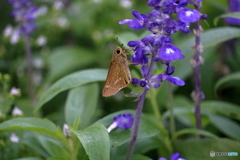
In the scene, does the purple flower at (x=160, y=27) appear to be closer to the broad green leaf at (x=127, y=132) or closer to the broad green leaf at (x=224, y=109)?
the broad green leaf at (x=127, y=132)

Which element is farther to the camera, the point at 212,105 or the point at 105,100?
the point at 105,100

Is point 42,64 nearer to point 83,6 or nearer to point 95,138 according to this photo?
point 83,6

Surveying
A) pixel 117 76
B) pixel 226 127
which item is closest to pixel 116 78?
pixel 117 76

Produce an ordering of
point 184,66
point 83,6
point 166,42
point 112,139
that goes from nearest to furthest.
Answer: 1. point 166,42
2. point 112,139
3. point 184,66
4. point 83,6

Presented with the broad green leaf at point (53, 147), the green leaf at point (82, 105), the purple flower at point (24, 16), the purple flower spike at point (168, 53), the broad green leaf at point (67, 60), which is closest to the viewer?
the purple flower spike at point (168, 53)

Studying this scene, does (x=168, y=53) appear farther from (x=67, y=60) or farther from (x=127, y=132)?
(x=67, y=60)

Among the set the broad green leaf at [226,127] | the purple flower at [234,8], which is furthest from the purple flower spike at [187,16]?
the purple flower at [234,8]

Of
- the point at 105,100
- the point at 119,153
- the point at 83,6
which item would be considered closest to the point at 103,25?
the point at 83,6
